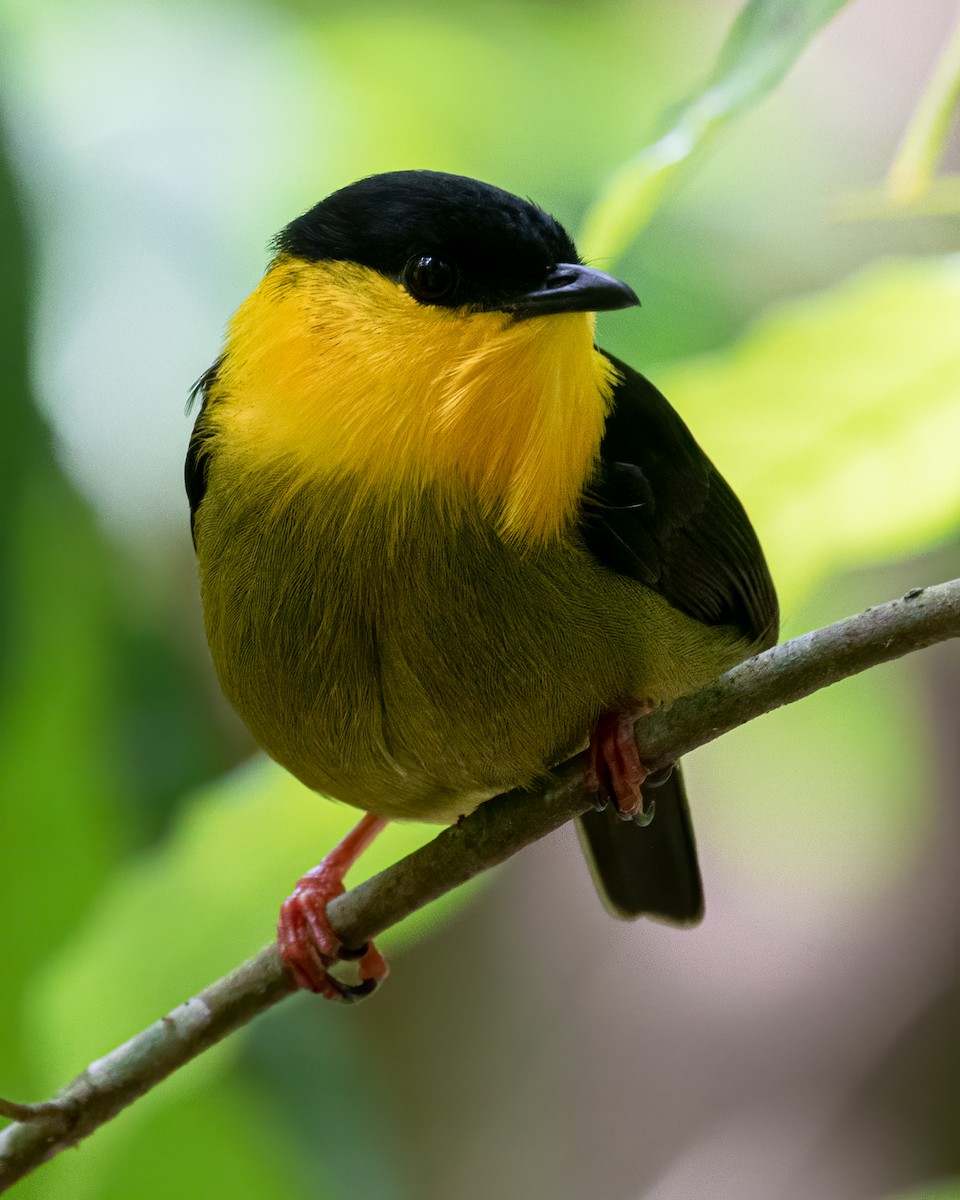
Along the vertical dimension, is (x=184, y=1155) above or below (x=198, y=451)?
below

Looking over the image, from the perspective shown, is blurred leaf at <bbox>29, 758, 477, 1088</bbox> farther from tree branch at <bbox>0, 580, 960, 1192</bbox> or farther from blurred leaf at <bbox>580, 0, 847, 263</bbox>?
blurred leaf at <bbox>580, 0, 847, 263</bbox>

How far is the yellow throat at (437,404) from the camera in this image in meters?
2.12

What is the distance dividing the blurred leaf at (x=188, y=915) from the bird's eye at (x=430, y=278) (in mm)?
811

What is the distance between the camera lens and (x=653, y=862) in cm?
277

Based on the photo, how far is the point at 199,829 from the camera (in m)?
2.29

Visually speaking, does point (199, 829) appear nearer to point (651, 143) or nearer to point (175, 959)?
point (175, 959)

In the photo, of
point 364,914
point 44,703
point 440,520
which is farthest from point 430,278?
point 44,703

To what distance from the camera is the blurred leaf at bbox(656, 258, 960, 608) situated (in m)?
1.88

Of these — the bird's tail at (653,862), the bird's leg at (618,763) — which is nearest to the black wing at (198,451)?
the bird's leg at (618,763)

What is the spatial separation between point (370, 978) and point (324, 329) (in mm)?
1233

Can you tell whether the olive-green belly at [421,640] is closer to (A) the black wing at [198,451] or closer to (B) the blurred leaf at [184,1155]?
(A) the black wing at [198,451]

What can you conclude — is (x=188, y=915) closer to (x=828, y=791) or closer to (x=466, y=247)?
(x=466, y=247)

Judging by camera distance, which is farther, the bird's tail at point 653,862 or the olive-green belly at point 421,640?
the bird's tail at point 653,862

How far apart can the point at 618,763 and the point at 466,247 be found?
31.4 inches
